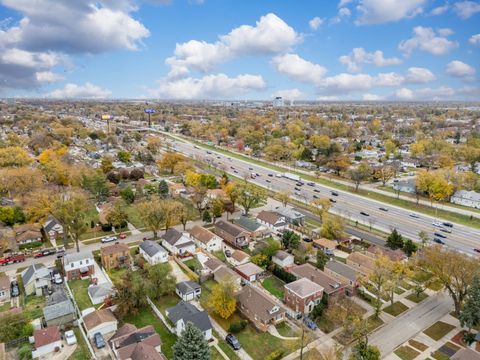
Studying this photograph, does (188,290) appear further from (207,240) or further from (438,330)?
(438,330)

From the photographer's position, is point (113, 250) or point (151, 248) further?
point (151, 248)

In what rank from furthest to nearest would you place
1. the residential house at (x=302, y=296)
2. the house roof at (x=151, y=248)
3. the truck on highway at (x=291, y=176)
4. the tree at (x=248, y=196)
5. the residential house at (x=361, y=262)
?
the truck on highway at (x=291, y=176)
the tree at (x=248, y=196)
the house roof at (x=151, y=248)
the residential house at (x=361, y=262)
the residential house at (x=302, y=296)

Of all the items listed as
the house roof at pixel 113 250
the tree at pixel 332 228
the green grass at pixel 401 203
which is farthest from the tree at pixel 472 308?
the house roof at pixel 113 250

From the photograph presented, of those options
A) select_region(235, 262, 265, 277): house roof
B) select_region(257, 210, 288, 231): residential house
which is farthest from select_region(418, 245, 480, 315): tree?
select_region(257, 210, 288, 231): residential house

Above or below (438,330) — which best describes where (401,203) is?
above

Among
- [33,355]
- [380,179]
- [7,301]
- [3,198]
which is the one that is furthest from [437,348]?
[3,198]

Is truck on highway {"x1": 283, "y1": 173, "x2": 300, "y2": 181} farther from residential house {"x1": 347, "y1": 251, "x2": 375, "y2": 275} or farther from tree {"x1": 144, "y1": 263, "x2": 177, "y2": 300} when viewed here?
tree {"x1": 144, "y1": 263, "x2": 177, "y2": 300}

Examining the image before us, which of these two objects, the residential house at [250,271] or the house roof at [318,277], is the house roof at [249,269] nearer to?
the residential house at [250,271]

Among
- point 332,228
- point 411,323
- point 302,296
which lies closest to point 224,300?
point 302,296

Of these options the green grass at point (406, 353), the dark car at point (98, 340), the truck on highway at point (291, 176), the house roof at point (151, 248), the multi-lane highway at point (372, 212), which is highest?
the truck on highway at point (291, 176)
